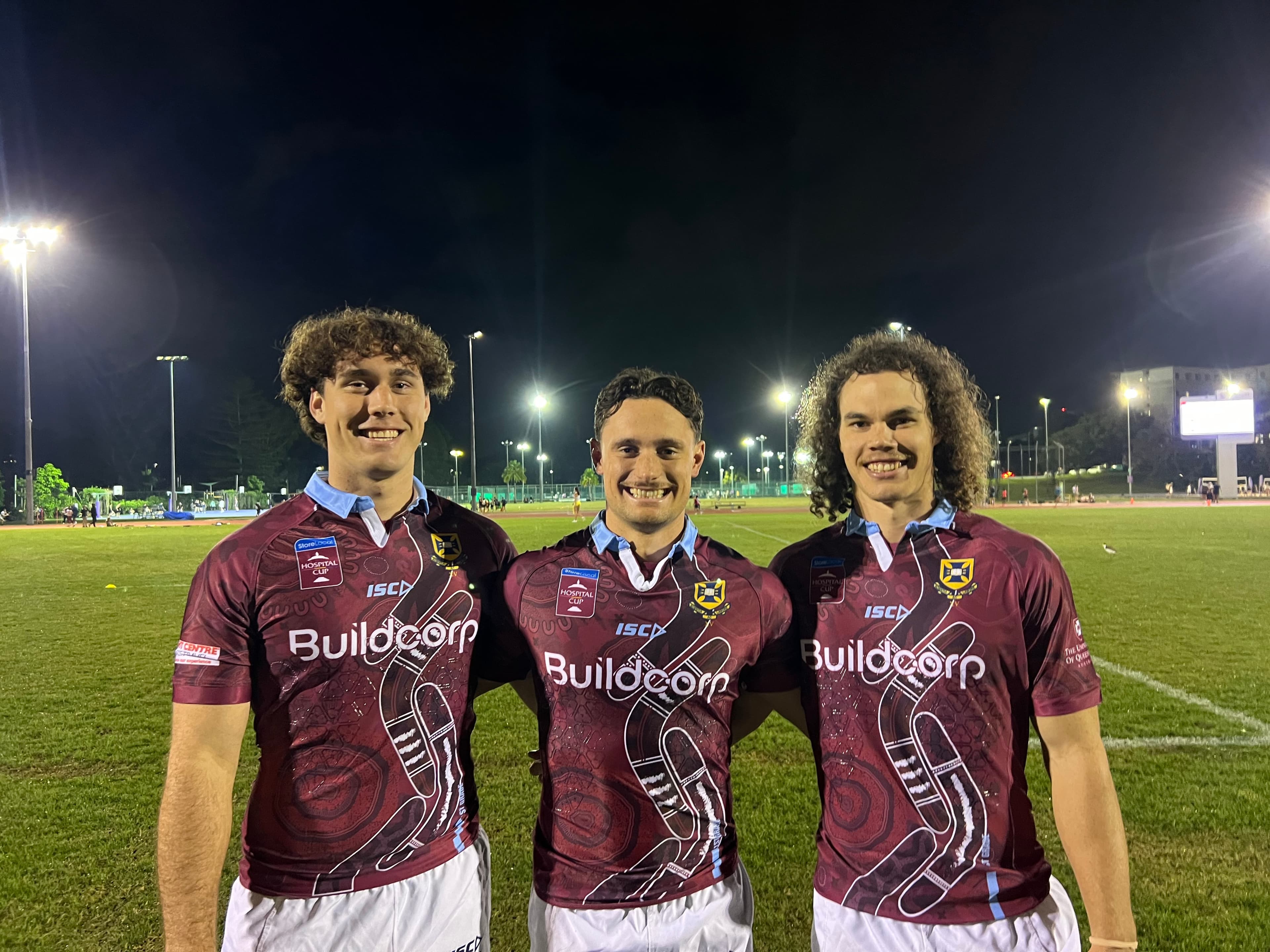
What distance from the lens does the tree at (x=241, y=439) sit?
80.6 meters

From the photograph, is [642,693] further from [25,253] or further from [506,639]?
[25,253]

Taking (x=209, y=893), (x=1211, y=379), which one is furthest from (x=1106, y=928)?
(x=1211, y=379)

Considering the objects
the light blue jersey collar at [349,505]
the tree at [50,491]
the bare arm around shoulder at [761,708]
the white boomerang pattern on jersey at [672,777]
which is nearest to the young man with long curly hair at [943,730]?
the bare arm around shoulder at [761,708]

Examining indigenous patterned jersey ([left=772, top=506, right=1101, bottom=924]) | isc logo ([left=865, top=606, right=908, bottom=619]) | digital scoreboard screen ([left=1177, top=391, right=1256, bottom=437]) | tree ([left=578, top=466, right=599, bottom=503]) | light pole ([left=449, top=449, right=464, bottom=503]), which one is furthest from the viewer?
light pole ([left=449, top=449, right=464, bottom=503])

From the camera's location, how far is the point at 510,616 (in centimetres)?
262

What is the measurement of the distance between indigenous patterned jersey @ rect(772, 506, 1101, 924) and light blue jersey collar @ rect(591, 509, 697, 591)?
0.55m

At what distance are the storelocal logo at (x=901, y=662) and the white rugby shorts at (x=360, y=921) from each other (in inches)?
58.7

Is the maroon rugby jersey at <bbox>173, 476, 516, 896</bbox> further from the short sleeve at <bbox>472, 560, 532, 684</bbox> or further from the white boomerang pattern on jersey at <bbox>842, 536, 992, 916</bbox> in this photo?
the white boomerang pattern on jersey at <bbox>842, 536, 992, 916</bbox>

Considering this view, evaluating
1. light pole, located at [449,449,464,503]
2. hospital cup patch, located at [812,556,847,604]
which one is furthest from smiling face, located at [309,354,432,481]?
light pole, located at [449,449,464,503]

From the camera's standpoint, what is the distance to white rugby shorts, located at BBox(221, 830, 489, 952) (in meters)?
2.27

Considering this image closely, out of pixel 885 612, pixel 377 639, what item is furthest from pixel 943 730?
pixel 377 639

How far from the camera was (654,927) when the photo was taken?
2.29 metres

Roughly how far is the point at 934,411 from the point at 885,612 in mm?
790

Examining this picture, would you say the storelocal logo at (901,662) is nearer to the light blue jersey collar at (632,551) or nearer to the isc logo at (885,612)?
the isc logo at (885,612)
